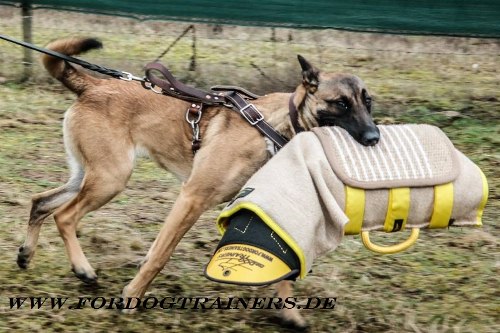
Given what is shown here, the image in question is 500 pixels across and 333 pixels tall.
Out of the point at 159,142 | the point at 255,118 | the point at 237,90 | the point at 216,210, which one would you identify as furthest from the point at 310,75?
the point at 216,210

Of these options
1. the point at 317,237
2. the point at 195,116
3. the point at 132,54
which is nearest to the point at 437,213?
the point at 317,237

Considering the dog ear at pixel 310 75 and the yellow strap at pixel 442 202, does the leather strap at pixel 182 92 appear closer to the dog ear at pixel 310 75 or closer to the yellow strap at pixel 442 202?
the dog ear at pixel 310 75

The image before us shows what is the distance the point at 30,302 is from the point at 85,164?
0.73m

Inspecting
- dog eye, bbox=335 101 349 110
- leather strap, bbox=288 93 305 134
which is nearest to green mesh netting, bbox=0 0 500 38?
leather strap, bbox=288 93 305 134

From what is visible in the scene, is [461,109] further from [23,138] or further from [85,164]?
[85,164]

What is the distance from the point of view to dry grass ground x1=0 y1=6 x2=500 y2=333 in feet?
12.0

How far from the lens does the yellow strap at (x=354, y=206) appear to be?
308 cm

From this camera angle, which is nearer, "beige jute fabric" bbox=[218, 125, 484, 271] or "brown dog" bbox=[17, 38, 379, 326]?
"beige jute fabric" bbox=[218, 125, 484, 271]

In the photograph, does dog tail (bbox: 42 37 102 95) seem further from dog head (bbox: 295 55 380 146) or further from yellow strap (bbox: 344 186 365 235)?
yellow strap (bbox: 344 186 365 235)

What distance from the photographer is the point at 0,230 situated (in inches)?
172

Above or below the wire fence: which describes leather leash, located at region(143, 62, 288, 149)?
above

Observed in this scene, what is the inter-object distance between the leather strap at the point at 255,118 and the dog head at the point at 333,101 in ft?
0.51

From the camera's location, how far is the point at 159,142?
400 cm

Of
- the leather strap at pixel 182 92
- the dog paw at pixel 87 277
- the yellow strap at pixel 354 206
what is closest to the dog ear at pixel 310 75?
the leather strap at pixel 182 92
